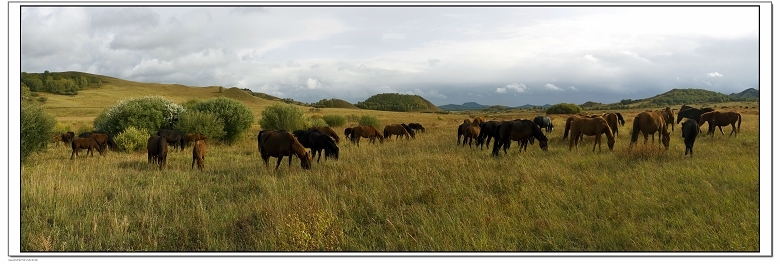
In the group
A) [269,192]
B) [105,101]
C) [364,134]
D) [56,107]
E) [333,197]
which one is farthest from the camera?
[105,101]

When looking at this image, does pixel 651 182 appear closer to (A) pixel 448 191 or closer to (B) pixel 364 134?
(A) pixel 448 191

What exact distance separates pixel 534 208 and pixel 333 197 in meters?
3.77

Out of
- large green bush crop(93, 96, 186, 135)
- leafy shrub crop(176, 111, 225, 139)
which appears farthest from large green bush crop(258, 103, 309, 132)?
large green bush crop(93, 96, 186, 135)

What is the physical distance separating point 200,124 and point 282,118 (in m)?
9.57

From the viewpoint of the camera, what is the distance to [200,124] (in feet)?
69.1

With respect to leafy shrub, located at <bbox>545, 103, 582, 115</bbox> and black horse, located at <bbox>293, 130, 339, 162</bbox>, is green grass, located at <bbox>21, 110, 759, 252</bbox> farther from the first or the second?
leafy shrub, located at <bbox>545, 103, 582, 115</bbox>

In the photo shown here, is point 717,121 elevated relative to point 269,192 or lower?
elevated

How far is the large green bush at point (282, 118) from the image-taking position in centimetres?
3033

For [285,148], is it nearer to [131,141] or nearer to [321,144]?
[321,144]

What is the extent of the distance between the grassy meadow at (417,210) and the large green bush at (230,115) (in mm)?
13801

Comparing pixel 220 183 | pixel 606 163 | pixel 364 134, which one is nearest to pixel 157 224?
pixel 220 183

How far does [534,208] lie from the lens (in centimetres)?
581

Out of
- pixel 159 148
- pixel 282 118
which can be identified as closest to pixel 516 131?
pixel 159 148

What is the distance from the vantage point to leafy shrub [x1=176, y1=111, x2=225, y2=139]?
68.7ft
